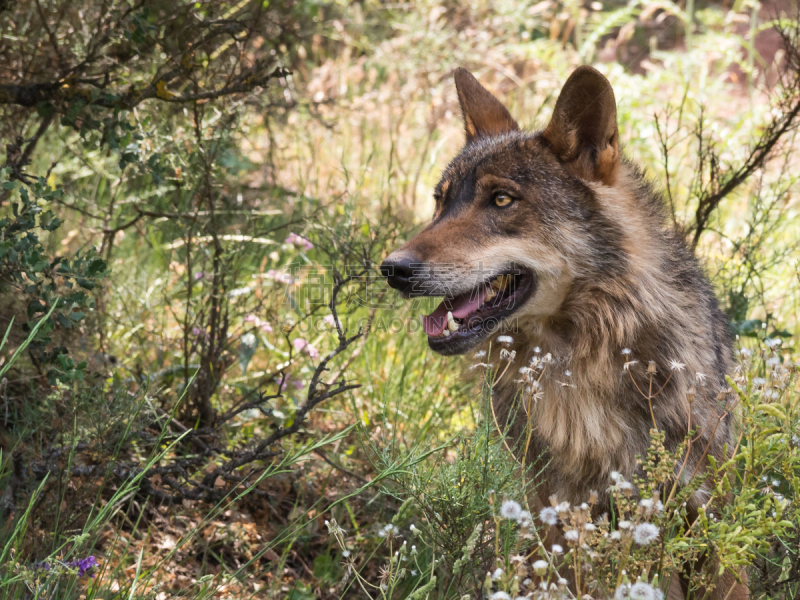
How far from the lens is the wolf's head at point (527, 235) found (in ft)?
9.00

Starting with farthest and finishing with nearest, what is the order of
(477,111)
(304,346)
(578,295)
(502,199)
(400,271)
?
(304,346), (477,111), (502,199), (578,295), (400,271)

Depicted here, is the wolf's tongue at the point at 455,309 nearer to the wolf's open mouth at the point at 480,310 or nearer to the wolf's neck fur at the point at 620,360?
the wolf's open mouth at the point at 480,310

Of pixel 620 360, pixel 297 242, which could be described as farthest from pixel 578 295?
pixel 297 242

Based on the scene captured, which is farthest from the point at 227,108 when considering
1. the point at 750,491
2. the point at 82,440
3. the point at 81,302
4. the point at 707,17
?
the point at 707,17

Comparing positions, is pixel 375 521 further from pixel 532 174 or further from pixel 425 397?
pixel 532 174

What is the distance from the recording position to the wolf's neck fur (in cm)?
265

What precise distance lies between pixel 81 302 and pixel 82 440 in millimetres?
582

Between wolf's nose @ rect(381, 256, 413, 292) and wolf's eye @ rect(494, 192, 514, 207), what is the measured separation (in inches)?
19.9

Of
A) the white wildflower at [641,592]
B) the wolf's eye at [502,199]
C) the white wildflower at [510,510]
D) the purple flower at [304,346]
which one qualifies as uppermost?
the wolf's eye at [502,199]

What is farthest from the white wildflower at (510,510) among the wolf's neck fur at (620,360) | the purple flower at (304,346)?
the purple flower at (304,346)

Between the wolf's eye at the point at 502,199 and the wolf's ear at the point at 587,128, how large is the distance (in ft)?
0.89

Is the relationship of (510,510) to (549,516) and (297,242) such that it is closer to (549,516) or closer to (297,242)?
(549,516)

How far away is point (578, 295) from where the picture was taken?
2.80 m

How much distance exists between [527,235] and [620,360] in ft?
2.00
